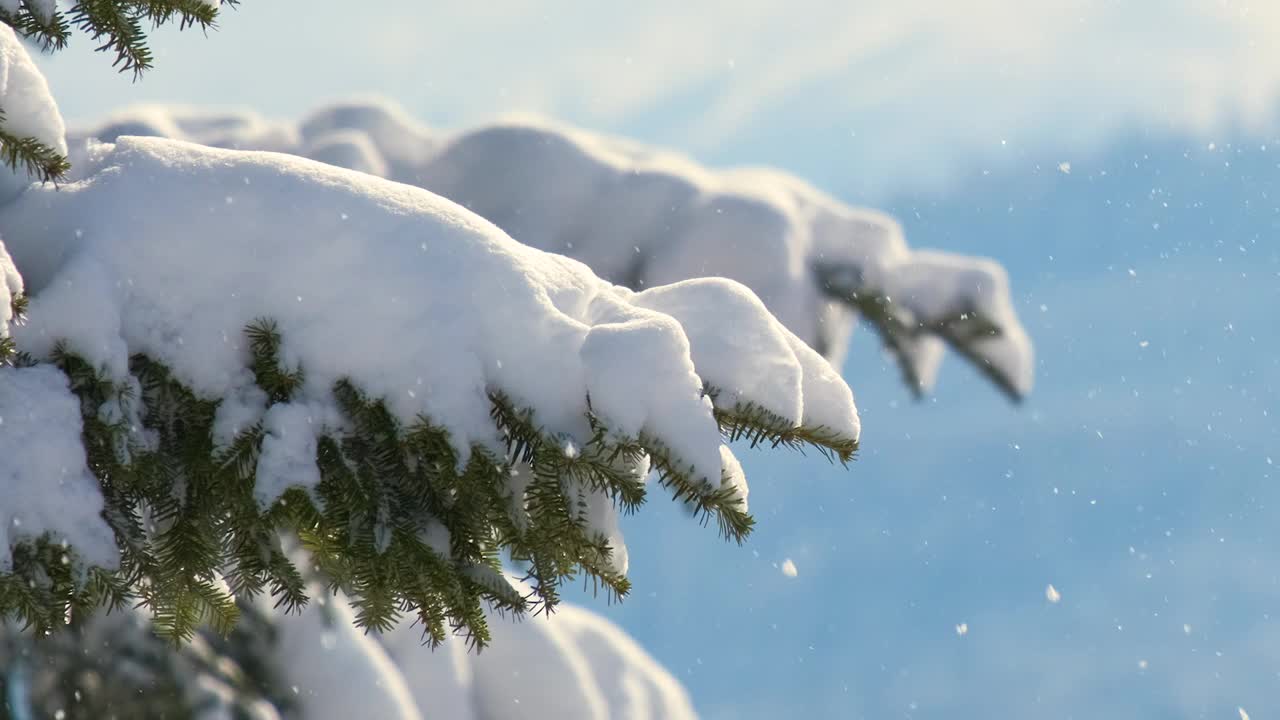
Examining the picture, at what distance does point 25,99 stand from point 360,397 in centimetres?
92

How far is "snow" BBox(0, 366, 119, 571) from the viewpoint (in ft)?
6.37

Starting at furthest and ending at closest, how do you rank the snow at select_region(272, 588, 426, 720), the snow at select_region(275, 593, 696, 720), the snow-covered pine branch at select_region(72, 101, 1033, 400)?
1. the snow-covered pine branch at select_region(72, 101, 1033, 400)
2. the snow at select_region(275, 593, 696, 720)
3. the snow at select_region(272, 588, 426, 720)

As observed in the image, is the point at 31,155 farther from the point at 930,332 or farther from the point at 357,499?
the point at 930,332

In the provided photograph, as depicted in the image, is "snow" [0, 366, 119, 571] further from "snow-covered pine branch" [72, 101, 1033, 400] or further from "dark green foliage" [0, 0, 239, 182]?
"snow-covered pine branch" [72, 101, 1033, 400]

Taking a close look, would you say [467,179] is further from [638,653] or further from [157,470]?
[157,470]

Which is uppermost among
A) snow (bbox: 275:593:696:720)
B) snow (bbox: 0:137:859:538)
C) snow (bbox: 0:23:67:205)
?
snow (bbox: 0:23:67:205)

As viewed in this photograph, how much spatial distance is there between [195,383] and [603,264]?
4940 millimetres

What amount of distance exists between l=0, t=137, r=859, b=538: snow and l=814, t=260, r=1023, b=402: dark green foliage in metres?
3.76

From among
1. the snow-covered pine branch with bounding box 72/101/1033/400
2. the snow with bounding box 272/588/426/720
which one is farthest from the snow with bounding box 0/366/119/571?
the snow-covered pine branch with bounding box 72/101/1033/400

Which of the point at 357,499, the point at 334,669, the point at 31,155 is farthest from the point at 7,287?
the point at 334,669

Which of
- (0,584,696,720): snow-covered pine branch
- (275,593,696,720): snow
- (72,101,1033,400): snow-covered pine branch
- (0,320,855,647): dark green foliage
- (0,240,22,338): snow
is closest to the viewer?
(0,240,22,338): snow

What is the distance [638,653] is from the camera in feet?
24.9

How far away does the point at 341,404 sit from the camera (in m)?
2.08

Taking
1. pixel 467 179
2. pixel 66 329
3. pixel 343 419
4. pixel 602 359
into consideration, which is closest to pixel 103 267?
pixel 66 329
